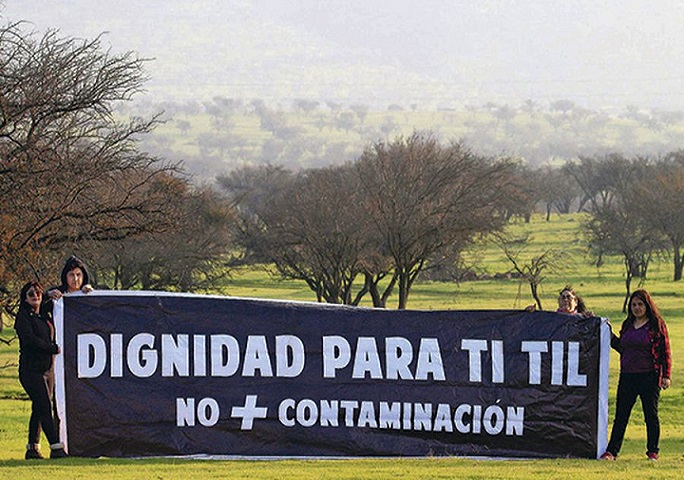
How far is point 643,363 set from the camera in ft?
38.6

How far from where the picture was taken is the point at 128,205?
953 inches

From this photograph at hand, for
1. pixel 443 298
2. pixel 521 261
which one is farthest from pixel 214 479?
pixel 521 261

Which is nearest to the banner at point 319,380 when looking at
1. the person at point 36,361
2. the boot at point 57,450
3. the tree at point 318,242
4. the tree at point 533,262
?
the boot at point 57,450

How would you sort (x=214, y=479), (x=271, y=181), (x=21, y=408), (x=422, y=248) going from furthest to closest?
1. (x=271, y=181)
2. (x=422, y=248)
3. (x=21, y=408)
4. (x=214, y=479)

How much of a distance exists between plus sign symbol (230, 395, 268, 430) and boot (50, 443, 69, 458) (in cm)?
172

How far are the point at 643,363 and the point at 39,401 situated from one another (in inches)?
236

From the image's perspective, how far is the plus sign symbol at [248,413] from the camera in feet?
39.3

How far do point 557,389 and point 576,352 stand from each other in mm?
428

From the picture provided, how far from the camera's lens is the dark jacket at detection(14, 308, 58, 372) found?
1147cm

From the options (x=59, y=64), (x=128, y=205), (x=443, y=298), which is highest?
(x=59, y=64)

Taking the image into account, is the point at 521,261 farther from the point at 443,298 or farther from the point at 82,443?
the point at 82,443

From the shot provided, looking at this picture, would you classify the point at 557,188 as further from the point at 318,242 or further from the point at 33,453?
the point at 33,453

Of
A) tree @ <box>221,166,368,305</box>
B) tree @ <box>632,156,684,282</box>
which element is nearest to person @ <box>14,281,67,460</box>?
tree @ <box>221,166,368,305</box>

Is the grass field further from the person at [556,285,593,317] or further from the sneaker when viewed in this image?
the person at [556,285,593,317]
